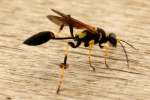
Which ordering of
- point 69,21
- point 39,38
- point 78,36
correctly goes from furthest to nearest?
point 78,36, point 69,21, point 39,38

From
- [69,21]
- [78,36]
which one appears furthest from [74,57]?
[78,36]

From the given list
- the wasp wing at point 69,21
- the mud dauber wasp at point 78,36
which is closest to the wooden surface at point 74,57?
the mud dauber wasp at point 78,36

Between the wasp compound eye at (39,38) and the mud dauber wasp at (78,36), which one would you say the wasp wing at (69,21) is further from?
the wasp compound eye at (39,38)

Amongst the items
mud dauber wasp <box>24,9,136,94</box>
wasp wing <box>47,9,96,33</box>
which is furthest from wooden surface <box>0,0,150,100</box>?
wasp wing <box>47,9,96,33</box>

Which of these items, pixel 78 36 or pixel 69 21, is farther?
pixel 78 36

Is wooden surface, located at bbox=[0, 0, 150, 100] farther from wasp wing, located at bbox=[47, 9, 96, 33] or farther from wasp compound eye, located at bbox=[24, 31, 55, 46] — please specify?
wasp wing, located at bbox=[47, 9, 96, 33]

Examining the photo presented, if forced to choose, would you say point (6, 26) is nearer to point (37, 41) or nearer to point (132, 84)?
point (37, 41)

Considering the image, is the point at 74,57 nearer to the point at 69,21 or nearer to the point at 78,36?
the point at 69,21
